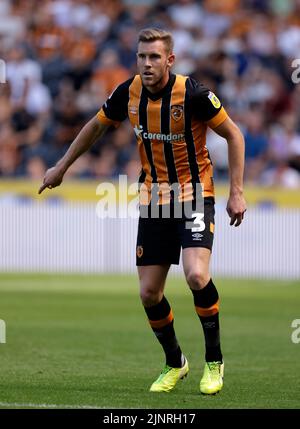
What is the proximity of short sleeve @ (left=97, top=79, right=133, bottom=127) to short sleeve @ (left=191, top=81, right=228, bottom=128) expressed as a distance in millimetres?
533

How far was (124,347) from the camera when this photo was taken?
11.5 m

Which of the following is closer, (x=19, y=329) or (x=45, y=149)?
(x=19, y=329)

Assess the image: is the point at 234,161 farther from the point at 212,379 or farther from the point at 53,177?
the point at 212,379

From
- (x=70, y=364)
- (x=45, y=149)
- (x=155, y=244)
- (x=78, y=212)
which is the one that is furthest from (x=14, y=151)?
(x=155, y=244)

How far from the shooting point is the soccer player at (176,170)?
836 cm

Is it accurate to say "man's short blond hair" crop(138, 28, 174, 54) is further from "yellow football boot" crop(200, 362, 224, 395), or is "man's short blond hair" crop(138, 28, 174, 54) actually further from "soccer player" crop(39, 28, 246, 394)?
"yellow football boot" crop(200, 362, 224, 395)

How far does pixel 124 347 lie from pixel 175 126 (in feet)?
12.0

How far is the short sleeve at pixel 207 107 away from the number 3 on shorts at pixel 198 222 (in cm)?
65

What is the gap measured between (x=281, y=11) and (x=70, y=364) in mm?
17186

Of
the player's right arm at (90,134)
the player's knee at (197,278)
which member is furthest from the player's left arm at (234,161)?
the player's right arm at (90,134)

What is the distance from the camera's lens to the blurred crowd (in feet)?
73.8

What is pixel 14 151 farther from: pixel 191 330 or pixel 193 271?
pixel 193 271

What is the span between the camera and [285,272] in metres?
21.3

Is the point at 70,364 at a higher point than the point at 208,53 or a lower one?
lower
